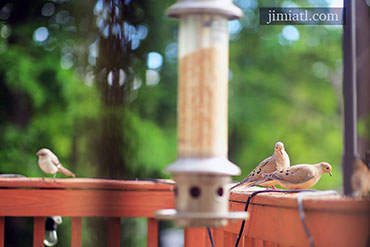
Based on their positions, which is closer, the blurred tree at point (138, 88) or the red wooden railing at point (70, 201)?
the red wooden railing at point (70, 201)

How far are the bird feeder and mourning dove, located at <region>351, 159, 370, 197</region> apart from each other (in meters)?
0.20

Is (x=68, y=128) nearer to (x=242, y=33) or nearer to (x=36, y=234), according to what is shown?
(x=242, y=33)

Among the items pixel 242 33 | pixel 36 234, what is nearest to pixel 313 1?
pixel 242 33

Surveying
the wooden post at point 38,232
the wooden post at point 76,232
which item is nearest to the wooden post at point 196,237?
the wooden post at point 76,232

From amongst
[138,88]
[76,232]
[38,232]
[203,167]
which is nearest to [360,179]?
[203,167]

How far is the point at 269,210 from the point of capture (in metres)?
1.18

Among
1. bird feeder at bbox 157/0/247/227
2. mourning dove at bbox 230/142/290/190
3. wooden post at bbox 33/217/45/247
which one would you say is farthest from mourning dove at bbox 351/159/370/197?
wooden post at bbox 33/217/45/247

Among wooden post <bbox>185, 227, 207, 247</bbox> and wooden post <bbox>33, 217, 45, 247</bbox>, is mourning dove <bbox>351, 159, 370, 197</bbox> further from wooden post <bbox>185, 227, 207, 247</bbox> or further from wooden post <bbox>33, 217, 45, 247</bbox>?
wooden post <bbox>33, 217, 45, 247</bbox>

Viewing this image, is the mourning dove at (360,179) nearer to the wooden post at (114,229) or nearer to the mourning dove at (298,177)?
the mourning dove at (298,177)

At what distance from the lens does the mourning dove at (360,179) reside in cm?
93

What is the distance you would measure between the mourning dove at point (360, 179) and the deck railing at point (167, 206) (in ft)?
0.11

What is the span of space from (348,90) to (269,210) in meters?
0.36

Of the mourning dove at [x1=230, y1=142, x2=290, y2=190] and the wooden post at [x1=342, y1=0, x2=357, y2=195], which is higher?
the wooden post at [x1=342, y1=0, x2=357, y2=195]

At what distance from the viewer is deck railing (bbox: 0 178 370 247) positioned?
2.91ft
